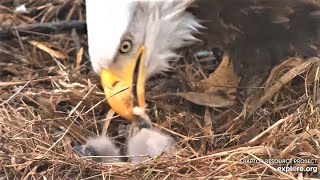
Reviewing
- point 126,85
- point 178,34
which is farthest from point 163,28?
point 126,85

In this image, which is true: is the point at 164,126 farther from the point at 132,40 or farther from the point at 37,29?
the point at 37,29

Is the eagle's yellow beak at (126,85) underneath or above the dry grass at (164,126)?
above

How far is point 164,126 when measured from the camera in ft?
4.77

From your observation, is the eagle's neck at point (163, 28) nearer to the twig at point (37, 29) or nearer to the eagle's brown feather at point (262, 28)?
the eagle's brown feather at point (262, 28)

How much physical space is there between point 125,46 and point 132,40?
0.06ft

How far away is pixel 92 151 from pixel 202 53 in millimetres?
290

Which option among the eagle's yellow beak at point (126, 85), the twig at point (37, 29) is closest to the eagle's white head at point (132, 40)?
the eagle's yellow beak at point (126, 85)

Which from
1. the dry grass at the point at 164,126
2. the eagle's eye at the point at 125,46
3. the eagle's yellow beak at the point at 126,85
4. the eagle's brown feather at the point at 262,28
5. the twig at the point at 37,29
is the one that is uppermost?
the eagle's brown feather at the point at 262,28

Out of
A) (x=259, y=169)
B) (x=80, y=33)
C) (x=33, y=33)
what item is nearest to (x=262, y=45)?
(x=259, y=169)

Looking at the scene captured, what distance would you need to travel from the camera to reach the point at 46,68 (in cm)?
158

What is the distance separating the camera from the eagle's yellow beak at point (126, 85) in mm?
1415

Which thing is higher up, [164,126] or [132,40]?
[132,40]

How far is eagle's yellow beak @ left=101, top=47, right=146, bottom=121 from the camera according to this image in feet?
4.64

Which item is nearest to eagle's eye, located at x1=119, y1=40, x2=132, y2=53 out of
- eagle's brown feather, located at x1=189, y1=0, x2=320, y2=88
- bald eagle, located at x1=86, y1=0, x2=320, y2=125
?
bald eagle, located at x1=86, y1=0, x2=320, y2=125
